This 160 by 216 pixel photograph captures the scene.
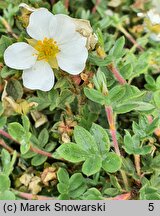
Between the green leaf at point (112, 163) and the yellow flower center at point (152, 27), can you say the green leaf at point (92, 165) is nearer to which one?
the green leaf at point (112, 163)

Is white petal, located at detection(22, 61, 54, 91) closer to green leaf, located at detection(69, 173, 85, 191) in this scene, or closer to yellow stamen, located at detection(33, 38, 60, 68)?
yellow stamen, located at detection(33, 38, 60, 68)

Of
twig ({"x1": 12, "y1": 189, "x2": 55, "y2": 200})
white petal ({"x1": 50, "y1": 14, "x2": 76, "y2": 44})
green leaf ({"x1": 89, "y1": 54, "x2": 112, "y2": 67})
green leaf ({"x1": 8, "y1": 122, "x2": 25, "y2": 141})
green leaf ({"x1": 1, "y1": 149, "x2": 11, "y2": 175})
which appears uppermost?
white petal ({"x1": 50, "y1": 14, "x2": 76, "y2": 44})

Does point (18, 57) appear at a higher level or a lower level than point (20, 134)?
higher

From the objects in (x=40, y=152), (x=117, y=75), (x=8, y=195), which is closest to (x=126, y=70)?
(x=117, y=75)

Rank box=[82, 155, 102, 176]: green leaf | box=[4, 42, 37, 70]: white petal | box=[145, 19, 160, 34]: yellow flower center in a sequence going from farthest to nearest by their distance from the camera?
1. box=[145, 19, 160, 34]: yellow flower center
2. box=[4, 42, 37, 70]: white petal
3. box=[82, 155, 102, 176]: green leaf

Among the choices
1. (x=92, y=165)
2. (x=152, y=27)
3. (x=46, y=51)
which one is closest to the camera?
(x=92, y=165)

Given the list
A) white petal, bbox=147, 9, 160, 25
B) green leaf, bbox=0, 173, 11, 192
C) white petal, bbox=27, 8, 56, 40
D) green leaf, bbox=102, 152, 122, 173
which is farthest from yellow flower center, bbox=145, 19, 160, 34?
green leaf, bbox=0, 173, 11, 192

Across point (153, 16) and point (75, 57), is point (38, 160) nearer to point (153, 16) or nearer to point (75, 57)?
point (75, 57)
